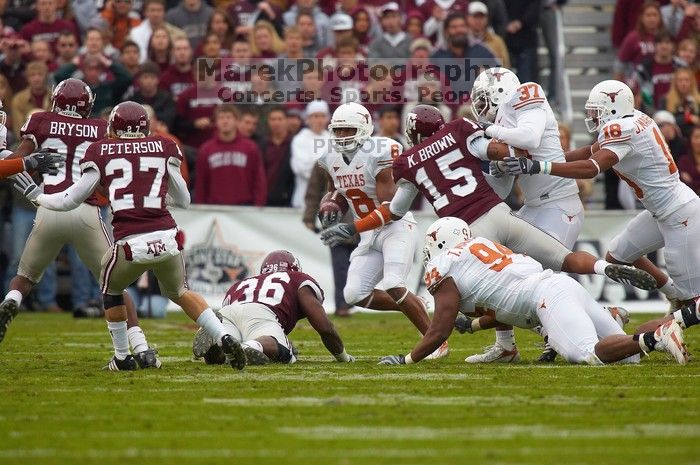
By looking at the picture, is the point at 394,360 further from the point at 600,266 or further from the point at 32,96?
the point at 32,96

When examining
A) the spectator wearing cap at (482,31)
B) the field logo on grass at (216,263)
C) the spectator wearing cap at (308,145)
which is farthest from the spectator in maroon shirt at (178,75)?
the spectator wearing cap at (482,31)

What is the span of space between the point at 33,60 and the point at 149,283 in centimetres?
308

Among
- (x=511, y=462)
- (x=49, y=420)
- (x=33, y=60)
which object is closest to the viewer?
(x=511, y=462)

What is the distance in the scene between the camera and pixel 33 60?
14.7 metres

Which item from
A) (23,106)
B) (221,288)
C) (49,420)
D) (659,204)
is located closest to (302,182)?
(221,288)

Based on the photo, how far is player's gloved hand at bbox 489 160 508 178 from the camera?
8.60 meters

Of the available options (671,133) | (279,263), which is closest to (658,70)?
(671,133)

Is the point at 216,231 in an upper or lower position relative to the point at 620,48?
lower

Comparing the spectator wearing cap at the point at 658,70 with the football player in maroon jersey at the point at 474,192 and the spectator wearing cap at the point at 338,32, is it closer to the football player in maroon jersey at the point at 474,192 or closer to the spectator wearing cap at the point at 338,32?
the spectator wearing cap at the point at 338,32

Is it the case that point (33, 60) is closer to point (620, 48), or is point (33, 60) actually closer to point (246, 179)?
point (246, 179)

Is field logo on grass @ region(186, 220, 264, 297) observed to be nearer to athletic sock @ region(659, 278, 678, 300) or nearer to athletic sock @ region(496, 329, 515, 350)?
athletic sock @ region(659, 278, 678, 300)

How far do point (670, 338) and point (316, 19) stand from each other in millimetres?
9406

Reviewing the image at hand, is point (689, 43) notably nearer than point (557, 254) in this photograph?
No

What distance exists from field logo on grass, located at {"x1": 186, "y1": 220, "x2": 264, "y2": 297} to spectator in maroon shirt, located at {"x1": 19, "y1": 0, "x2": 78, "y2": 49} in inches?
134
